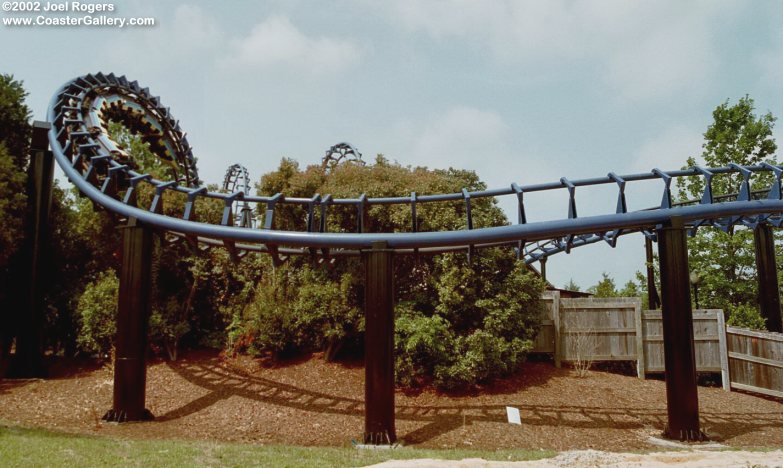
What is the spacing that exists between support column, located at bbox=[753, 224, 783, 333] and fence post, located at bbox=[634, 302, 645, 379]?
388 centimetres

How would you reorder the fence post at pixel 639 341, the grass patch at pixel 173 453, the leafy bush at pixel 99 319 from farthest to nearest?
the leafy bush at pixel 99 319 → the fence post at pixel 639 341 → the grass patch at pixel 173 453

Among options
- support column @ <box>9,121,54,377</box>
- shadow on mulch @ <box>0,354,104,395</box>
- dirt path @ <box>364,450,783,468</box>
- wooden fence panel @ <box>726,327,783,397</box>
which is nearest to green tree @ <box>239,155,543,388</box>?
shadow on mulch @ <box>0,354,104,395</box>

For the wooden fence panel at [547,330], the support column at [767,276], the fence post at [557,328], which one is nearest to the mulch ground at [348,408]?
the fence post at [557,328]

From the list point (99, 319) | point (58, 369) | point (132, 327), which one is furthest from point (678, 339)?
point (58, 369)

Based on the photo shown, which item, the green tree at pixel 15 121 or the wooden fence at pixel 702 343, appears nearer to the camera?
the wooden fence at pixel 702 343

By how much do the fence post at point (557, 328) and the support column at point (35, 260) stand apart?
514 inches

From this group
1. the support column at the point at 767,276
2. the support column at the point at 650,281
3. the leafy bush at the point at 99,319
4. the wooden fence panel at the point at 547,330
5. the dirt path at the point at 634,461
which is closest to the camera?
the dirt path at the point at 634,461

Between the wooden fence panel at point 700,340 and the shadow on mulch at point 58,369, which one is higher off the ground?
the wooden fence panel at point 700,340

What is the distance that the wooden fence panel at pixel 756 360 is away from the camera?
1400 cm

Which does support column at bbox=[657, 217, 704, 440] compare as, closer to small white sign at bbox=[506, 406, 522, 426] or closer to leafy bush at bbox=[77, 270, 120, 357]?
small white sign at bbox=[506, 406, 522, 426]

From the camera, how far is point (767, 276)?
16.4 m

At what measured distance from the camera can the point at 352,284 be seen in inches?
597

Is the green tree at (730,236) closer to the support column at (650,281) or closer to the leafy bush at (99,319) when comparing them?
the support column at (650,281)

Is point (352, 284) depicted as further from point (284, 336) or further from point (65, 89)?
point (65, 89)
